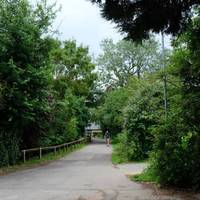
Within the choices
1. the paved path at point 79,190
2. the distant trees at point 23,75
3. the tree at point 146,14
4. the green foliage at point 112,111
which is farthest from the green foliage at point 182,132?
the green foliage at point 112,111

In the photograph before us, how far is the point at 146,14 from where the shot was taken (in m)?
6.87

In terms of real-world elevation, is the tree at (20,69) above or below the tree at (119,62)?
below

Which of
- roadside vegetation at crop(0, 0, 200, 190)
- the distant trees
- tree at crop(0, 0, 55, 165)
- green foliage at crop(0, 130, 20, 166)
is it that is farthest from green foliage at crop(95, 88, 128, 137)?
green foliage at crop(0, 130, 20, 166)

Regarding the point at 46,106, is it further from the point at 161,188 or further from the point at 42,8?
the point at 161,188

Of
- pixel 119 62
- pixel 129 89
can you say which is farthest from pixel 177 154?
pixel 119 62

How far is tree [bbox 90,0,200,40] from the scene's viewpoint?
22.1 ft

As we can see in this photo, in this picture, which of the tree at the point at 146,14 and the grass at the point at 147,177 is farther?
the grass at the point at 147,177

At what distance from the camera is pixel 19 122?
2416cm

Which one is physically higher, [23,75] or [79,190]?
[23,75]

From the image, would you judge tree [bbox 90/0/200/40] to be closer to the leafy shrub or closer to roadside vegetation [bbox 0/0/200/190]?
roadside vegetation [bbox 0/0/200/190]

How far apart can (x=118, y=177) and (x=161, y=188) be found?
13.6ft

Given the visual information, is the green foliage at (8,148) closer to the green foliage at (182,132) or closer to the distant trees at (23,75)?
the distant trees at (23,75)

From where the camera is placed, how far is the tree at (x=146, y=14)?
22.1ft

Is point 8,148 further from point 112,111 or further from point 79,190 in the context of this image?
point 112,111
